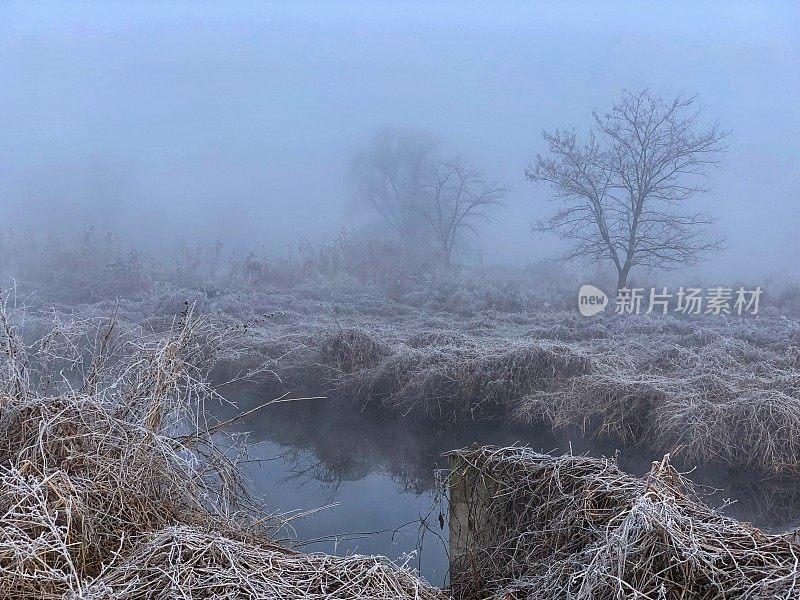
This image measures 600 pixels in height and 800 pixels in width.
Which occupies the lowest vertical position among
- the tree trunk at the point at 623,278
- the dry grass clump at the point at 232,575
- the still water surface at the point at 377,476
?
the still water surface at the point at 377,476

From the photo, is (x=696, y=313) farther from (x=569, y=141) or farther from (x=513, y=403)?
(x=513, y=403)

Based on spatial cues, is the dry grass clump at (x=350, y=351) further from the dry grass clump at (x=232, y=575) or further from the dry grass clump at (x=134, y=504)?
the dry grass clump at (x=232, y=575)

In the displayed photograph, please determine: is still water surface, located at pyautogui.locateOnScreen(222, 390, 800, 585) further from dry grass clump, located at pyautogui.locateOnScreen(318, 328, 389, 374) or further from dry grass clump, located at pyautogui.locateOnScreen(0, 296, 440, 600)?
dry grass clump, located at pyautogui.locateOnScreen(0, 296, 440, 600)

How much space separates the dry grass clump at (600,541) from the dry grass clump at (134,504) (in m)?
0.54

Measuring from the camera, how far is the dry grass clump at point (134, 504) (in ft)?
7.27

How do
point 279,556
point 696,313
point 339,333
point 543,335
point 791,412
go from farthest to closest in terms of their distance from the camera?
point 696,313
point 543,335
point 339,333
point 791,412
point 279,556

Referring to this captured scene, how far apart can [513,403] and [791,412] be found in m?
2.54

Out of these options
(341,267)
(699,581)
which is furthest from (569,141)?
(699,581)

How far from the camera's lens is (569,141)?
14.1 m

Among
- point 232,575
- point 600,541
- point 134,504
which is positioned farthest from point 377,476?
point 232,575

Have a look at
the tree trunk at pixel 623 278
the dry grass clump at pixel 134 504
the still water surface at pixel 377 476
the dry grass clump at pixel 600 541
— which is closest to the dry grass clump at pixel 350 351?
the still water surface at pixel 377 476

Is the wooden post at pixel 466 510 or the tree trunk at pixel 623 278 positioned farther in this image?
the tree trunk at pixel 623 278

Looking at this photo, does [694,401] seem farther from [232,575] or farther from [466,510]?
[232,575]

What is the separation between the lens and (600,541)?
254 cm
